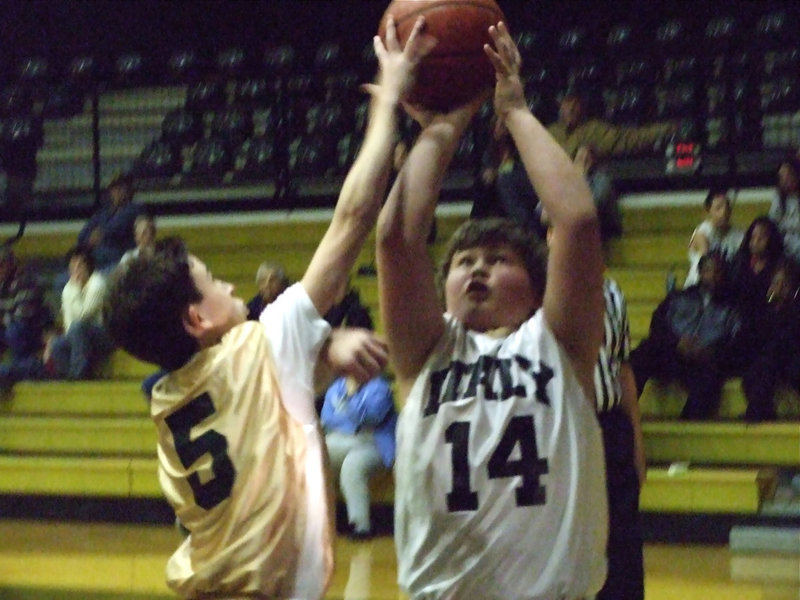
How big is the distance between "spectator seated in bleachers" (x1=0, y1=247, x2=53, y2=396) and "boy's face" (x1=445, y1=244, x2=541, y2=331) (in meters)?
6.95

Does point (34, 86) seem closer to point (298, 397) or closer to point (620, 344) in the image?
point (620, 344)

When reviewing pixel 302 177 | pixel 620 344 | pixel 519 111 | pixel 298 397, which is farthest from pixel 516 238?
pixel 302 177

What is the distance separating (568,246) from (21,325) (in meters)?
7.24

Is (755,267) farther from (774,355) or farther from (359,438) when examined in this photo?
(359,438)

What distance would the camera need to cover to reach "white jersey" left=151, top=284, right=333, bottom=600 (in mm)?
1972

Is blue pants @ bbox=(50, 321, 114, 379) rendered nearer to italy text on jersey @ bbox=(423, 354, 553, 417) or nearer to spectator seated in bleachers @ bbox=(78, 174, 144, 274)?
spectator seated in bleachers @ bbox=(78, 174, 144, 274)

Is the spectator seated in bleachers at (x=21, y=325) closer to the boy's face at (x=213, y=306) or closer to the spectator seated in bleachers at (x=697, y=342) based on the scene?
the spectator seated in bleachers at (x=697, y=342)

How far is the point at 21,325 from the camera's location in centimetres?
848

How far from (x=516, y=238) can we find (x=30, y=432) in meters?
6.54

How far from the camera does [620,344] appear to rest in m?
3.33

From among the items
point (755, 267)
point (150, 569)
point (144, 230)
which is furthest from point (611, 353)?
point (144, 230)

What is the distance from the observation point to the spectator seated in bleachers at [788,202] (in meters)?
7.20

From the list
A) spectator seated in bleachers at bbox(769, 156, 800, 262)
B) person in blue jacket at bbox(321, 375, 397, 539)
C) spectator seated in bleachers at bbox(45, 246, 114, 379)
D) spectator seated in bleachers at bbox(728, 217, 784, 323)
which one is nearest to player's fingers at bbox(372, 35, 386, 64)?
person in blue jacket at bbox(321, 375, 397, 539)

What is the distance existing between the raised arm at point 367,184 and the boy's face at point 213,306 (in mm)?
150
